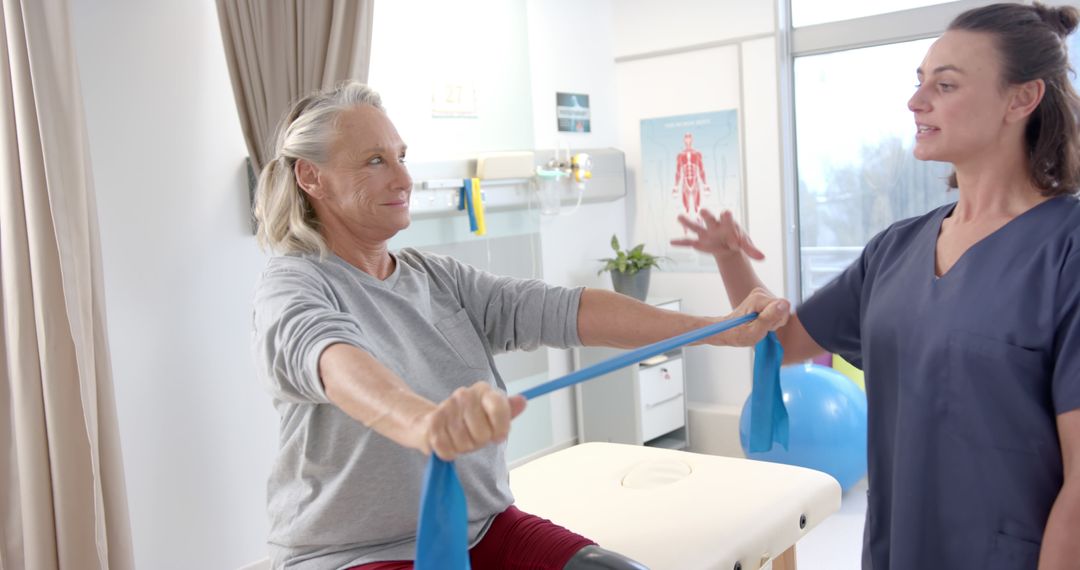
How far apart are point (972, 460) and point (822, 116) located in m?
3.20

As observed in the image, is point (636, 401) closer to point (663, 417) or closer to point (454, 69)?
point (663, 417)

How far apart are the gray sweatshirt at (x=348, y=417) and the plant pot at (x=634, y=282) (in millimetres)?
2567

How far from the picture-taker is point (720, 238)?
1854mm

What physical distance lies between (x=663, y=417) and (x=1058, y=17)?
315 centimetres

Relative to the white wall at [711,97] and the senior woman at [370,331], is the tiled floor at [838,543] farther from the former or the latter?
the senior woman at [370,331]

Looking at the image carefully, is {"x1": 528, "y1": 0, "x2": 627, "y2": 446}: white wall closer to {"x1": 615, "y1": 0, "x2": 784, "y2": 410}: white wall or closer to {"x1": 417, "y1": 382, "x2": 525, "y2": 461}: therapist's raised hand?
{"x1": 615, "y1": 0, "x2": 784, "y2": 410}: white wall

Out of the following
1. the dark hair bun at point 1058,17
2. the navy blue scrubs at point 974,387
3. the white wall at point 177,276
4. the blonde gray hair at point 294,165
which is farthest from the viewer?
the white wall at point 177,276

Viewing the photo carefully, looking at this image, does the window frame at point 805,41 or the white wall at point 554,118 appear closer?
the window frame at point 805,41

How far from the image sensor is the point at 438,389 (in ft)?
5.48

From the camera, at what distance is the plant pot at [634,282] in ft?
14.1

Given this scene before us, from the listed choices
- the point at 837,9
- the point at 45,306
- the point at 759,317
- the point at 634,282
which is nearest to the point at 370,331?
the point at 759,317

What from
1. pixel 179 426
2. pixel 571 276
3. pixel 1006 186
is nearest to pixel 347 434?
pixel 1006 186

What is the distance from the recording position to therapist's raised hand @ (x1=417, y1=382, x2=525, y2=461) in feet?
3.54

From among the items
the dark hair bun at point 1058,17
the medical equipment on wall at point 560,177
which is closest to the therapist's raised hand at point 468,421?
the dark hair bun at point 1058,17
